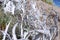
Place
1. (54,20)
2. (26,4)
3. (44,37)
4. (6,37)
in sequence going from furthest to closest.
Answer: (54,20)
(26,4)
(44,37)
(6,37)

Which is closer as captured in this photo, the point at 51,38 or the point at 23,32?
the point at 23,32

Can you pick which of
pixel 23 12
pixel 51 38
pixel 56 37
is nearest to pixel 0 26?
pixel 23 12

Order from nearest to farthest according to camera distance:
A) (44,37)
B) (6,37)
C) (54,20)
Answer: (6,37), (44,37), (54,20)

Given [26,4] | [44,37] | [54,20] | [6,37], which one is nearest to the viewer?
[6,37]

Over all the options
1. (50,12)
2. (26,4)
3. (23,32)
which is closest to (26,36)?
(23,32)

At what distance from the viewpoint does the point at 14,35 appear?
1.06 metres

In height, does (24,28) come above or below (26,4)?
below

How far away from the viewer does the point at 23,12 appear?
120cm

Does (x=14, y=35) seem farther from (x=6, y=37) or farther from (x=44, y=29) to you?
(x=44, y=29)

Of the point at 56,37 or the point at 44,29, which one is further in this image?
the point at 56,37

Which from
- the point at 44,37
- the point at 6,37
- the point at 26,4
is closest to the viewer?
the point at 6,37

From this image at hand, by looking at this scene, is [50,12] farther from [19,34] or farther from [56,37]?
[19,34]

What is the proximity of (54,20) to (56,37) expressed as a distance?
0.11 metres

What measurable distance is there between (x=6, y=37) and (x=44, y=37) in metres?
0.22
